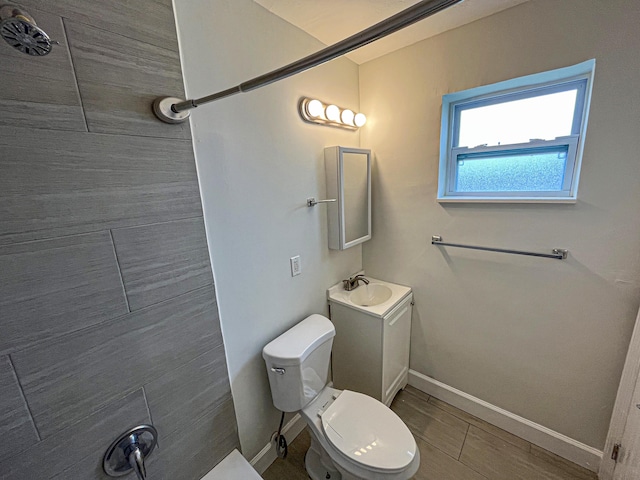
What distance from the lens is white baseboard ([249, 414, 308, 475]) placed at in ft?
4.69

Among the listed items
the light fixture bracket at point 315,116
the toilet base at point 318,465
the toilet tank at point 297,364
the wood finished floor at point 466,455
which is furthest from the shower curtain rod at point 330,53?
the wood finished floor at point 466,455

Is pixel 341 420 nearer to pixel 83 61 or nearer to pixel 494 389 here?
A: pixel 494 389

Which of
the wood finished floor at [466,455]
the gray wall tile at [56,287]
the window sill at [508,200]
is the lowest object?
the wood finished floor at [466,455]

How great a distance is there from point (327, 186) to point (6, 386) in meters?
1.47

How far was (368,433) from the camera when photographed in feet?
3.97

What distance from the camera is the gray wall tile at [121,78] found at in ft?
2.35

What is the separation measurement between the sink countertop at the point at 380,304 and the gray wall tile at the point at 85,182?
3.65 ft

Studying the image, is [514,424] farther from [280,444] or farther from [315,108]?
[315,108]

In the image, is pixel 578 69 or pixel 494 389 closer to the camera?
pixel 578 69

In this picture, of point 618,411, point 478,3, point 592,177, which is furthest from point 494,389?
point 478,3

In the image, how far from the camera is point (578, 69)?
1.18 meters

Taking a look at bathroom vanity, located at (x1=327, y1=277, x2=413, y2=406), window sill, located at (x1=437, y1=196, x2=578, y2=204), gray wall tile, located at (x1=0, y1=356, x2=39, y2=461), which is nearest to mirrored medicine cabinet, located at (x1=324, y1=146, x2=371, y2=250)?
bathroom vanity, located at (x1=327, y1=277, x2=413, y2=406)

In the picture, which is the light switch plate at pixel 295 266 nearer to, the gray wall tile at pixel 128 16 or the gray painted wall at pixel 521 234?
the gray painted wall at pixel 521 234

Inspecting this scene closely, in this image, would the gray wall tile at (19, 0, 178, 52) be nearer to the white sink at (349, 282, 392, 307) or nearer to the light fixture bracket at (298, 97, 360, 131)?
the light fixture bracket at (298, 97, 360, 131)
